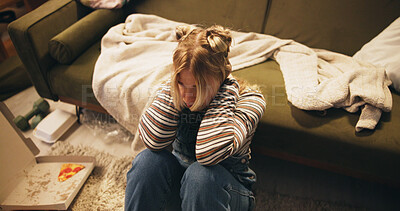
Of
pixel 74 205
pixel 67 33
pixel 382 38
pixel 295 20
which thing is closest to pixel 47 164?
pixel 74 205

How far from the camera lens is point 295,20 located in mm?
1335

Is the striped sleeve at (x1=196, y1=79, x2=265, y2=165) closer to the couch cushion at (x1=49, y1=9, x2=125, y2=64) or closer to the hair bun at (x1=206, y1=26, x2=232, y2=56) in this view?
the hair bun at (x1=206, y1=26, x2=232, y2=56)

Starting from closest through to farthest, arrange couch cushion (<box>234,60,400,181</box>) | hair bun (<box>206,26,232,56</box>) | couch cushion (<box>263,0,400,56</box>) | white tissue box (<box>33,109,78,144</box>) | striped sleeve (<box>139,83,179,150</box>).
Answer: hair bun (<box>206,26,232,56</box>), striped sleeve (<box>139,83,179,150</box>), couch cushion (<box>234,60,400,181</box>), couch cushion (<box>263,0,400,56</box>), white tissue box (<box>33,109,78,144</box>)

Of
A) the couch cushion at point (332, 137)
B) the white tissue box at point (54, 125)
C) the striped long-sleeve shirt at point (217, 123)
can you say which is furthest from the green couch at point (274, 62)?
the striped long-sleeve shirt at point (217, 123)

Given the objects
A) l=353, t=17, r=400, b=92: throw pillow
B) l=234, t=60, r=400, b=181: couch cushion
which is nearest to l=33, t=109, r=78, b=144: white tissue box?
l=234, t=60, r=400, b=181: couch cushion

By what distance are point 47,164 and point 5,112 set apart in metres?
0.31

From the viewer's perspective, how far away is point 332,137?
3.21 ft

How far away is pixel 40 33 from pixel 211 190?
1118mm

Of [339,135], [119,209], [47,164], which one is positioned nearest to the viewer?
[339,135]

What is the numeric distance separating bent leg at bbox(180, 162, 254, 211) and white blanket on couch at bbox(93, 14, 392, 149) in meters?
0.48

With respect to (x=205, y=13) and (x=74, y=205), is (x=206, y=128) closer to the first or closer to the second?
(x=74, y=205)

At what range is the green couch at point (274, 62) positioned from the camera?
3.23 feet

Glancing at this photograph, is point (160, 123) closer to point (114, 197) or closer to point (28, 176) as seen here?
point (114, 197)

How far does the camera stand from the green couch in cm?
99
